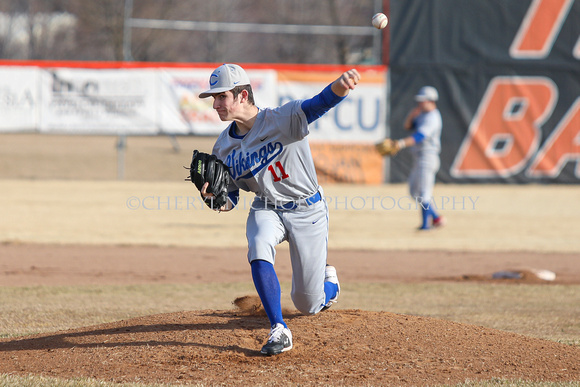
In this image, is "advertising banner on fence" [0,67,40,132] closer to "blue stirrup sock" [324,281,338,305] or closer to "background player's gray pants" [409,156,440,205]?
"background player's gray pants" [409,156,440,205]

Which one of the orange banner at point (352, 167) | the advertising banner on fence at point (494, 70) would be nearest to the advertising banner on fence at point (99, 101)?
the orange banner at point (352, 167)

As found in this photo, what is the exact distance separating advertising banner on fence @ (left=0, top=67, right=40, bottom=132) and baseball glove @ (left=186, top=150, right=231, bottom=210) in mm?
11981

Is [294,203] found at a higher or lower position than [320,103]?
lower

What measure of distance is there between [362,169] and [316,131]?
1.31m

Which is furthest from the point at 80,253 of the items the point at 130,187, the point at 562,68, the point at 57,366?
the point at 562,68

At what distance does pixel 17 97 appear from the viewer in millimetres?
15148

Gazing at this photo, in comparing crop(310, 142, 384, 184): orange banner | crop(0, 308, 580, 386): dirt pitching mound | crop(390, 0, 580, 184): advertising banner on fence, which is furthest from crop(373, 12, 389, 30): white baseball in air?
crop(310, 142, 384, 184): orange banner

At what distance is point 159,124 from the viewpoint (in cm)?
→ 1566

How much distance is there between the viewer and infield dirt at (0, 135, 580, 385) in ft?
13.1

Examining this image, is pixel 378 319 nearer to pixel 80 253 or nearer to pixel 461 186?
pixel 80 253

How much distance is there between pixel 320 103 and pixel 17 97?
40.9 feet

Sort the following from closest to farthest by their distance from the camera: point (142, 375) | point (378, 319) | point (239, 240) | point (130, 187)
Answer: point (142, 375)
point (378, 319)
point (239, 240)
point (130, 187)

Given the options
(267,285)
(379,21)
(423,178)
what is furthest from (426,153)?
(267,285)

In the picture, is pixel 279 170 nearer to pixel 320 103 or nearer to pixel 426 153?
pixel 320 103
